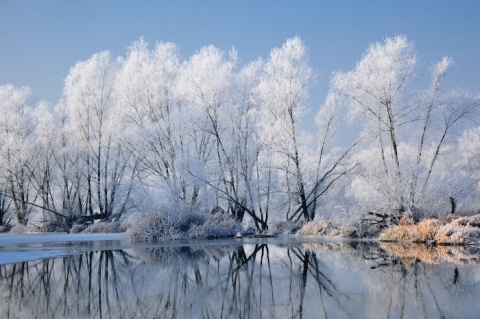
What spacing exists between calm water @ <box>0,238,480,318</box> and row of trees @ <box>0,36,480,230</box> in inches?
404

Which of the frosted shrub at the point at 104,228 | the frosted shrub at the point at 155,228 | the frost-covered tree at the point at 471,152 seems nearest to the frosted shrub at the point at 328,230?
the frosted shrub at the point at 155,228

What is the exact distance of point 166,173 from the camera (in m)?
29.3

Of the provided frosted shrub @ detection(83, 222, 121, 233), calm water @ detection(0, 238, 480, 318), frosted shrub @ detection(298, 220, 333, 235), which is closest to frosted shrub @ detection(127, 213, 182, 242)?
frosted shrub @ detection(298, 220, 333, 235)

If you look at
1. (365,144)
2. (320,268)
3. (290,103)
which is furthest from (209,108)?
(320,268)

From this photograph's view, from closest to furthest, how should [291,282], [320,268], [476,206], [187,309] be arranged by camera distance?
[187,309], [291,282], [320,268], [476,206]

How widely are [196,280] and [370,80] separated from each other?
17300mm

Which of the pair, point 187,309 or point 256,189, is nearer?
point 187,309

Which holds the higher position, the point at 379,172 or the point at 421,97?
the point at 421,97

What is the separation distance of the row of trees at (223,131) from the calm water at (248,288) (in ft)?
33.7

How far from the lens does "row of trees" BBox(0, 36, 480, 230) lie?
73.8 ft

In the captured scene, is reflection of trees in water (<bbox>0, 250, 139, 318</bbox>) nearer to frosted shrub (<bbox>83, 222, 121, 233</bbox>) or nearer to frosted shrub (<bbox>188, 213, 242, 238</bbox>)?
frosted shrub (<bbox>188, 213, 242, 238</bbox>)

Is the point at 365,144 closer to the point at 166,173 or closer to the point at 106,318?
the point at 166,173

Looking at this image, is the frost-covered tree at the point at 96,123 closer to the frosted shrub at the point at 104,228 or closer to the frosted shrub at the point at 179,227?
the frosted shrub at the point at 104,228

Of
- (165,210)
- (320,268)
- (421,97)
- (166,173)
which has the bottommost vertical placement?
(320,268)
